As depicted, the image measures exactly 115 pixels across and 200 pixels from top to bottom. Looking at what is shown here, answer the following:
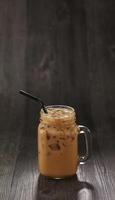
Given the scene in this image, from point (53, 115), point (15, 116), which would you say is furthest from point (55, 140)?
point (15, 116)

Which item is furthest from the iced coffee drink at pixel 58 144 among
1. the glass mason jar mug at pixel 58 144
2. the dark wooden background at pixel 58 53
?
the dark wooden background at pixel 58 53

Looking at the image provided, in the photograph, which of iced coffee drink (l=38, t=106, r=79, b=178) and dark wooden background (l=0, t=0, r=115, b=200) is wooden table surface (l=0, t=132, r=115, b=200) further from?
dark wooden background (l=0, t=0, r=115, b=200)

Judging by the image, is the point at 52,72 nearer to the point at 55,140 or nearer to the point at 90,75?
the point at 90,75

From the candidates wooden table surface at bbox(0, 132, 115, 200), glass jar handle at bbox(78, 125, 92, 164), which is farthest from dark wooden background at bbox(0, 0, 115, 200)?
glass jar handle at bbox(78, 125, 92, 164)

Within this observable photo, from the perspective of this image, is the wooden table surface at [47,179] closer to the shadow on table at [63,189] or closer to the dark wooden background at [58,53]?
the shadow on table at [63,189]

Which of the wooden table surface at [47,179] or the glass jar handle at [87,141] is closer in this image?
the wooden table surface at [47,179]

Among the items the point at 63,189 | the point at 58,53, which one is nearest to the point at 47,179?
the point at 63,189

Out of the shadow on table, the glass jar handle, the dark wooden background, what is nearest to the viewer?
the shadow on table
